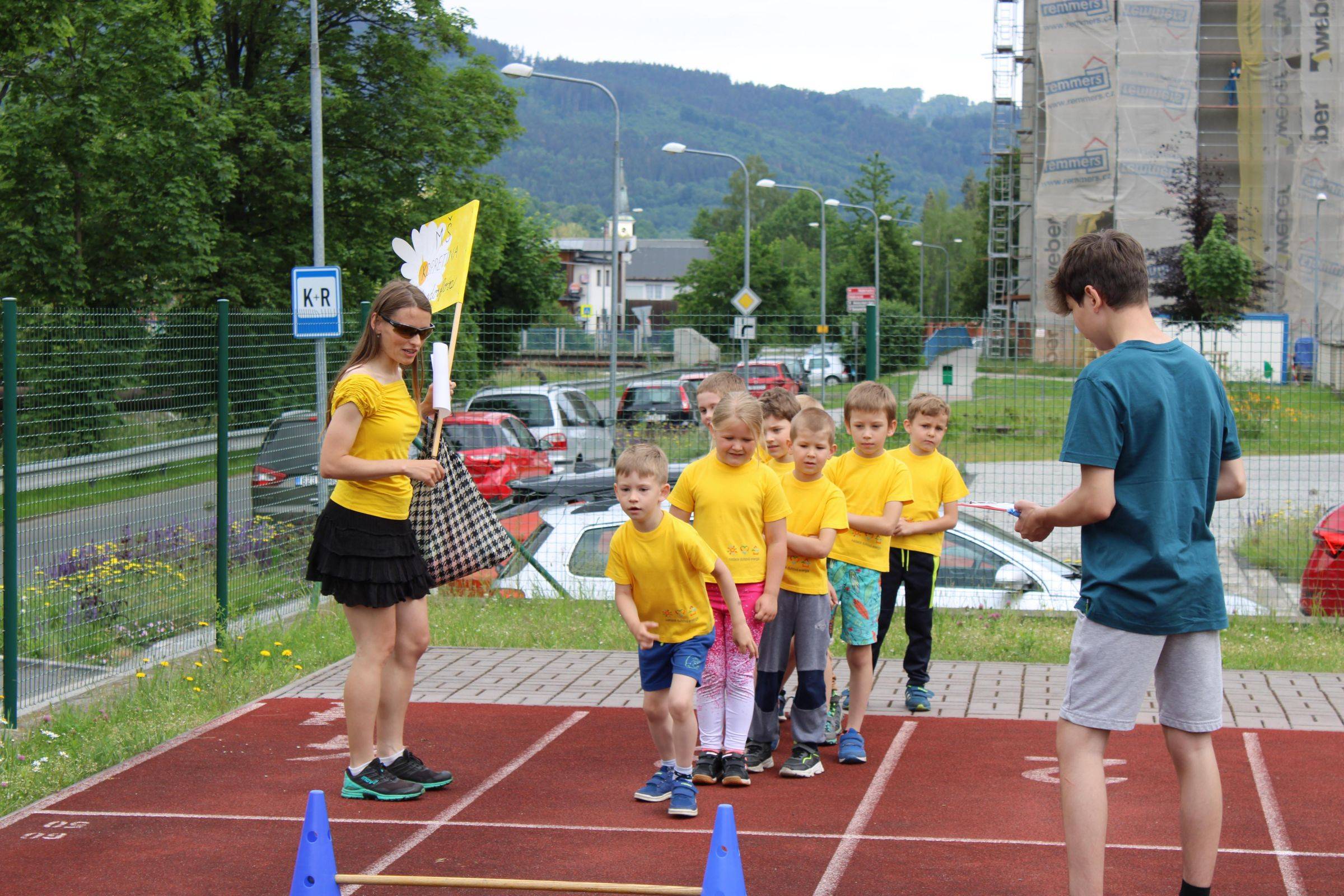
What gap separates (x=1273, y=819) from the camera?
541cm

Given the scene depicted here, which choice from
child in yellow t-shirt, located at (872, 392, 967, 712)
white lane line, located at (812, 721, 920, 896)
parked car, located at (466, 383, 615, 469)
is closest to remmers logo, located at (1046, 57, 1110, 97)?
parked car, located at (466, 383, 615, 469)

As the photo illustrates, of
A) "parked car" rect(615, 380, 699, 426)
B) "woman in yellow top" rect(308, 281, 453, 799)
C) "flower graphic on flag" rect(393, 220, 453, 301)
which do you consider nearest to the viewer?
"woman in yellow top" rect(308, 281, 453, 799)

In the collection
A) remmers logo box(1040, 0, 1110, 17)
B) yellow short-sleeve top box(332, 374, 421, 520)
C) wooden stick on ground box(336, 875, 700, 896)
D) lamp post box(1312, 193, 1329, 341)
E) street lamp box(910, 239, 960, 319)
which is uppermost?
remmers logo box(1040, 0, 1110, 17)

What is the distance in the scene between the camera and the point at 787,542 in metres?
5.88

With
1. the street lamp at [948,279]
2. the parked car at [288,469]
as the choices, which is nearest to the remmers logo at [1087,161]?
the street lamp at [948,279]

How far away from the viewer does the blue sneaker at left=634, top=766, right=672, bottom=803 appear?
5.60 metres

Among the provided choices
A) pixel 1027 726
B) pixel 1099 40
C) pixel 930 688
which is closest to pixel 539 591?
pixel 930 688

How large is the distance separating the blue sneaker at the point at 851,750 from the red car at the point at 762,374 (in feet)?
13.8

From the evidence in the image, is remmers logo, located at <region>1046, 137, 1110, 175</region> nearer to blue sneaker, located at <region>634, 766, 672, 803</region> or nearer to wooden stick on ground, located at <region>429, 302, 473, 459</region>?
wooden stick on ground, located at <region>429, 302, 473, 459</region>

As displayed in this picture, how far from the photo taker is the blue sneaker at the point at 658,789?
5.60 meters

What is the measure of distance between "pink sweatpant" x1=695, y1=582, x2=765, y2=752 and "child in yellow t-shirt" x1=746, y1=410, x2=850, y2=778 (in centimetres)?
24

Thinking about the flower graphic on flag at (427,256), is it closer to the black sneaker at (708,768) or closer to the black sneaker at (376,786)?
the black sneaker at (376,786)

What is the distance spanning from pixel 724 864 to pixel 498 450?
314 inches

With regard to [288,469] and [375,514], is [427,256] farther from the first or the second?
[288,469]
